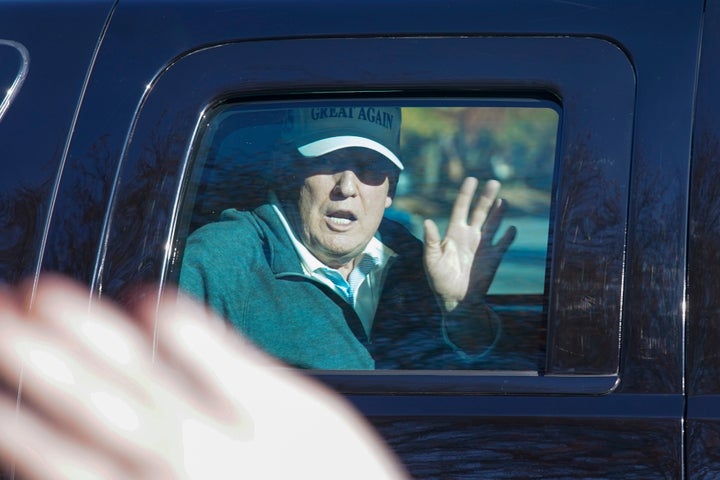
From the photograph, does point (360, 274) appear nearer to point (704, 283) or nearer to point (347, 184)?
point (347, 184)

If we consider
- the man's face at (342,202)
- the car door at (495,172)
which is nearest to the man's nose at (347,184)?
the man's face at (342,202)

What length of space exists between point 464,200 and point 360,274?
0.73 ft

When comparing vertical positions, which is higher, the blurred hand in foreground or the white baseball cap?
the white baseball cap

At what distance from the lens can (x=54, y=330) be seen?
1827 millimetres

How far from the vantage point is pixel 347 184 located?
1.95 metres

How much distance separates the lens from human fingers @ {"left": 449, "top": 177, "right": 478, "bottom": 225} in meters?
1.88

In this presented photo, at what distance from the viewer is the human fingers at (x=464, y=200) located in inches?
73.9

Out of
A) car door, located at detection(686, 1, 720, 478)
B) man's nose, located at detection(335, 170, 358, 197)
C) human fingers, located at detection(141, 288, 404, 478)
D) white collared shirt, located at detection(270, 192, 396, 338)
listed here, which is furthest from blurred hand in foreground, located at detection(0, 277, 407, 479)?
car door, located at detection(686, 1, 720, 478)

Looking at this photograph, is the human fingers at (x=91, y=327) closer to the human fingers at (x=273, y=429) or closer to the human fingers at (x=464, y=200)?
the human fingers at (x=273, y=429)

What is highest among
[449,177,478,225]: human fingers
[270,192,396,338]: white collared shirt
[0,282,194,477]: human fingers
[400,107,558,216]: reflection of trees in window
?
[400,107,558,216]: reflection of trees in window

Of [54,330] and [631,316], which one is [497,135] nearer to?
[631,316]

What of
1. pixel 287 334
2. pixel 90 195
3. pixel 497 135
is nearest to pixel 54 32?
pixel 90 195

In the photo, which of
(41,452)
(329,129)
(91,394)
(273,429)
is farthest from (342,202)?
(41,452)

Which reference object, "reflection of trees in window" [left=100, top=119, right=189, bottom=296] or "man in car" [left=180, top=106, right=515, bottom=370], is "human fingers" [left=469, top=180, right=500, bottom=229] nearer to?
"man in car" [left=180, top=106, right=515, bottom=370]
